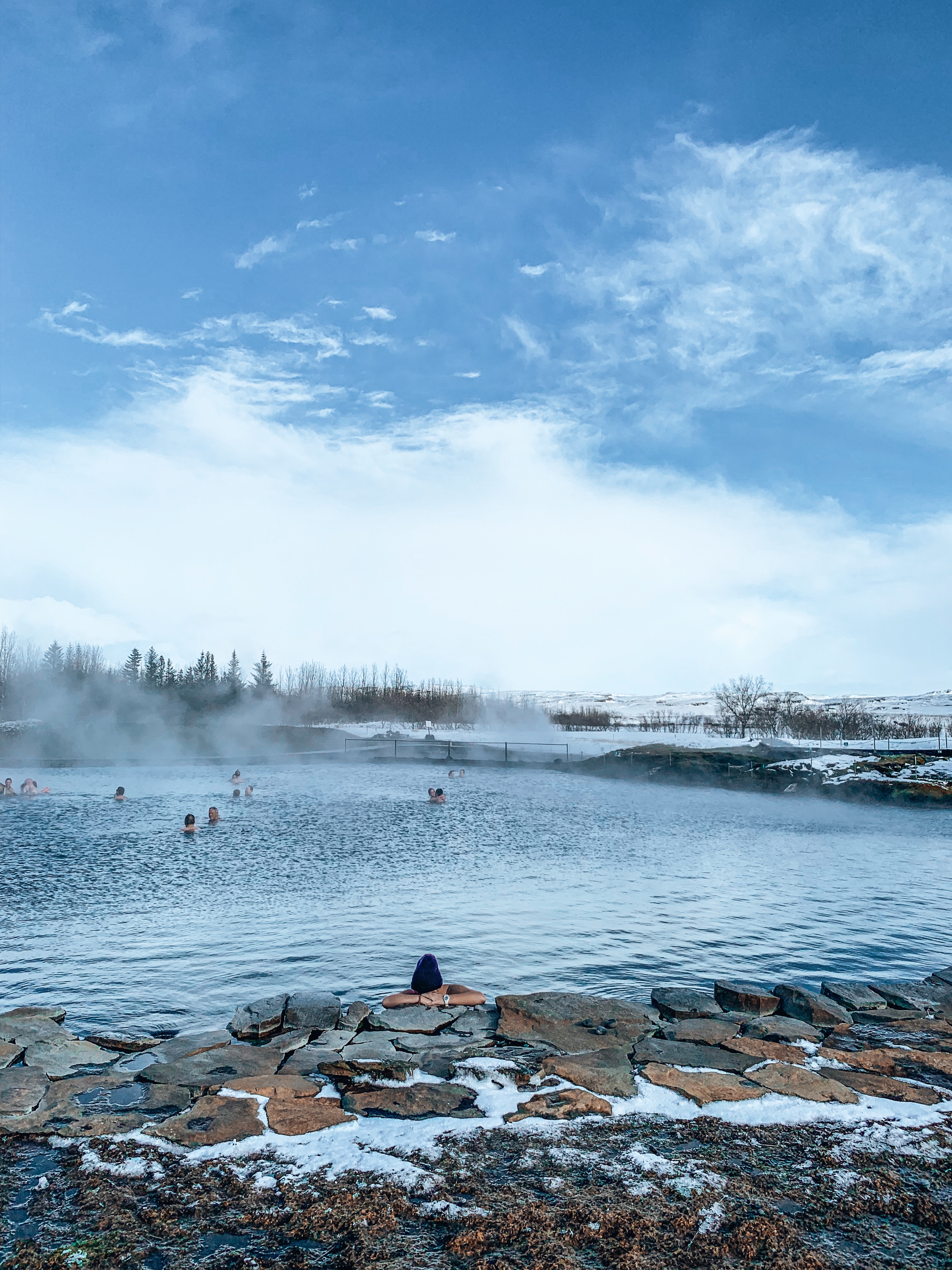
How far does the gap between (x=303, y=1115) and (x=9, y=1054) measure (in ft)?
9.81

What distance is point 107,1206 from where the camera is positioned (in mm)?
4270

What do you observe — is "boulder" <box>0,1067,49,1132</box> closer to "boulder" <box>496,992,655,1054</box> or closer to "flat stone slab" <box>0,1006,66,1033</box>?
"flat stone slab" <box>0,1006,66,1033</box>

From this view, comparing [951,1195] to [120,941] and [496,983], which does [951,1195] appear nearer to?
[496,983]

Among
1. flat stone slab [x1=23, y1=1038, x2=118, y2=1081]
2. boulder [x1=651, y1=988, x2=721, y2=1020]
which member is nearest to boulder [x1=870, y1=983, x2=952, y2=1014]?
boulder [x1=651, y1=988, x2=721, y2=1020]

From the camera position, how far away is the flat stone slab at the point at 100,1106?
5.26m

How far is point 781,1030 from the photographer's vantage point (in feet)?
24.5

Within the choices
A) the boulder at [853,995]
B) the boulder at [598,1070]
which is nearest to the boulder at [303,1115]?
the boulder at [598,1070]

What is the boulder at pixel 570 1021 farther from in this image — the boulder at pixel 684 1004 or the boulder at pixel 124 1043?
the boulder at pixel 124 1043

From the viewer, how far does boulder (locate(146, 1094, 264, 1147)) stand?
200 inches

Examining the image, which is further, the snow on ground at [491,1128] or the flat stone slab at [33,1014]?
the flat stone slab at [33,1014]

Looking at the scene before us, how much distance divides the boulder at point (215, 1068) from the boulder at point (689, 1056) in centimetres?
316

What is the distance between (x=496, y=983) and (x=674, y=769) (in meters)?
34.4

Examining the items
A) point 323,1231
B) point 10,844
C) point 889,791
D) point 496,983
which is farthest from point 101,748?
point 323,1231

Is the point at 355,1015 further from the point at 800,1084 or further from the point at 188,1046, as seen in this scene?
the point at 800,1084
